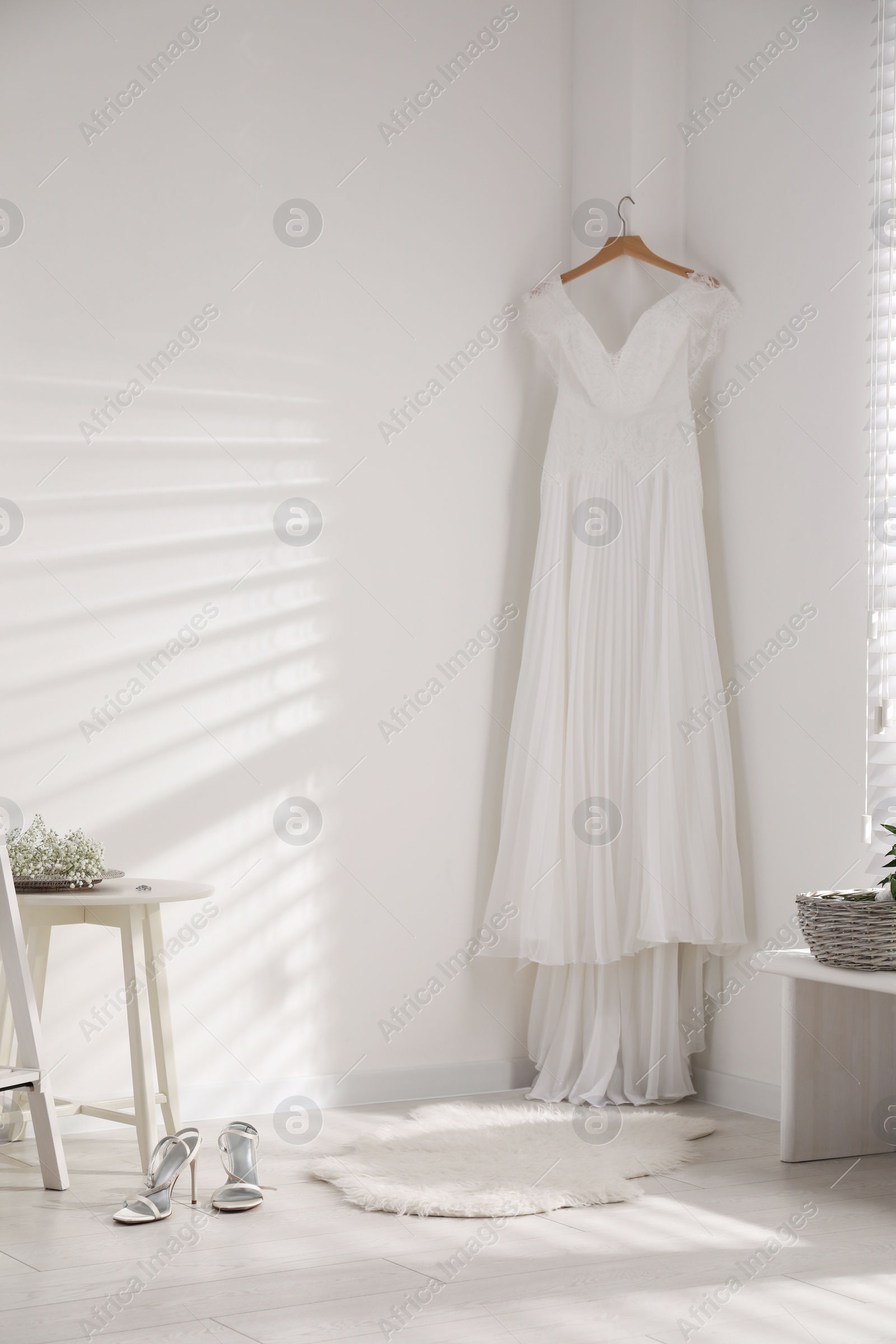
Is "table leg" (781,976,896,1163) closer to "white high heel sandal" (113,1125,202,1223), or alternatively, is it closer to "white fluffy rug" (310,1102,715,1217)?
"white fluffy rug" (310,1102,715,1217)

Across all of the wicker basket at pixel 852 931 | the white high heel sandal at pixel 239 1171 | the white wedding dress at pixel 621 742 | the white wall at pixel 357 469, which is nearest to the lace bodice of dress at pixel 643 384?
the white wedding dress at pixel 621 742

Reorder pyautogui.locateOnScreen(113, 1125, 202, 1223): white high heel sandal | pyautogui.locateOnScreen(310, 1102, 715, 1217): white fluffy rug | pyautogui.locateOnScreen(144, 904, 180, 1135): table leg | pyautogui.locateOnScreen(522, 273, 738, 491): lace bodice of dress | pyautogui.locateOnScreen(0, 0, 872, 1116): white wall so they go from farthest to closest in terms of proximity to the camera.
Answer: pyautogui.locateOnScreen(522, 273, 738, 491): lace bodice of dress, pyautogui.locateOnScreen(0, 0, 872, 1116): white wall, pyautogui.locateOnScreen(144, 904, 180, 1135): table leg, pyautogui.locateOnScreen(310, 1102, 715, 1217): white fluffy rug, pyautogui.locateOnScreen(113, 1125, 202, 1223): white high heel sandal

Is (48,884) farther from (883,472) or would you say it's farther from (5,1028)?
(883,472)

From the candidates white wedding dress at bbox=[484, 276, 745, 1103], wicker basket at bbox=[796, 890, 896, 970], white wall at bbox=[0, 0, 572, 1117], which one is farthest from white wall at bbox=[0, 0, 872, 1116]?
wicker basket at bbox=[796, 890, 896, 970]

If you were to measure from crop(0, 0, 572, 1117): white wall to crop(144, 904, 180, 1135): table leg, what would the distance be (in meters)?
0.28

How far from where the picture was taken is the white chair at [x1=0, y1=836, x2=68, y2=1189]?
243 centimetres

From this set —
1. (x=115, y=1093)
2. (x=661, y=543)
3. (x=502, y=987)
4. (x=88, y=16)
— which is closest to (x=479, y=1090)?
(x=502, y=987)

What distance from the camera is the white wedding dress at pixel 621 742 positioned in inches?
126

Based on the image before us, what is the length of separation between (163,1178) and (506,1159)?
2.32 feet

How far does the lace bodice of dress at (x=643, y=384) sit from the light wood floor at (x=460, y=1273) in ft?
5.66

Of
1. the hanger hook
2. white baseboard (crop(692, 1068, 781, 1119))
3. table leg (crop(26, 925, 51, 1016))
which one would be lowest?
white baseboard (crop(692, 1068, 781, 1119))

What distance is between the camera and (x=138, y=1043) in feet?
8.41

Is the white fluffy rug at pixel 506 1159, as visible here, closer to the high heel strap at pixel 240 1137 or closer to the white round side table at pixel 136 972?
the high heel strap at pixel 240 1137

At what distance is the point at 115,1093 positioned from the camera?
293 cm
